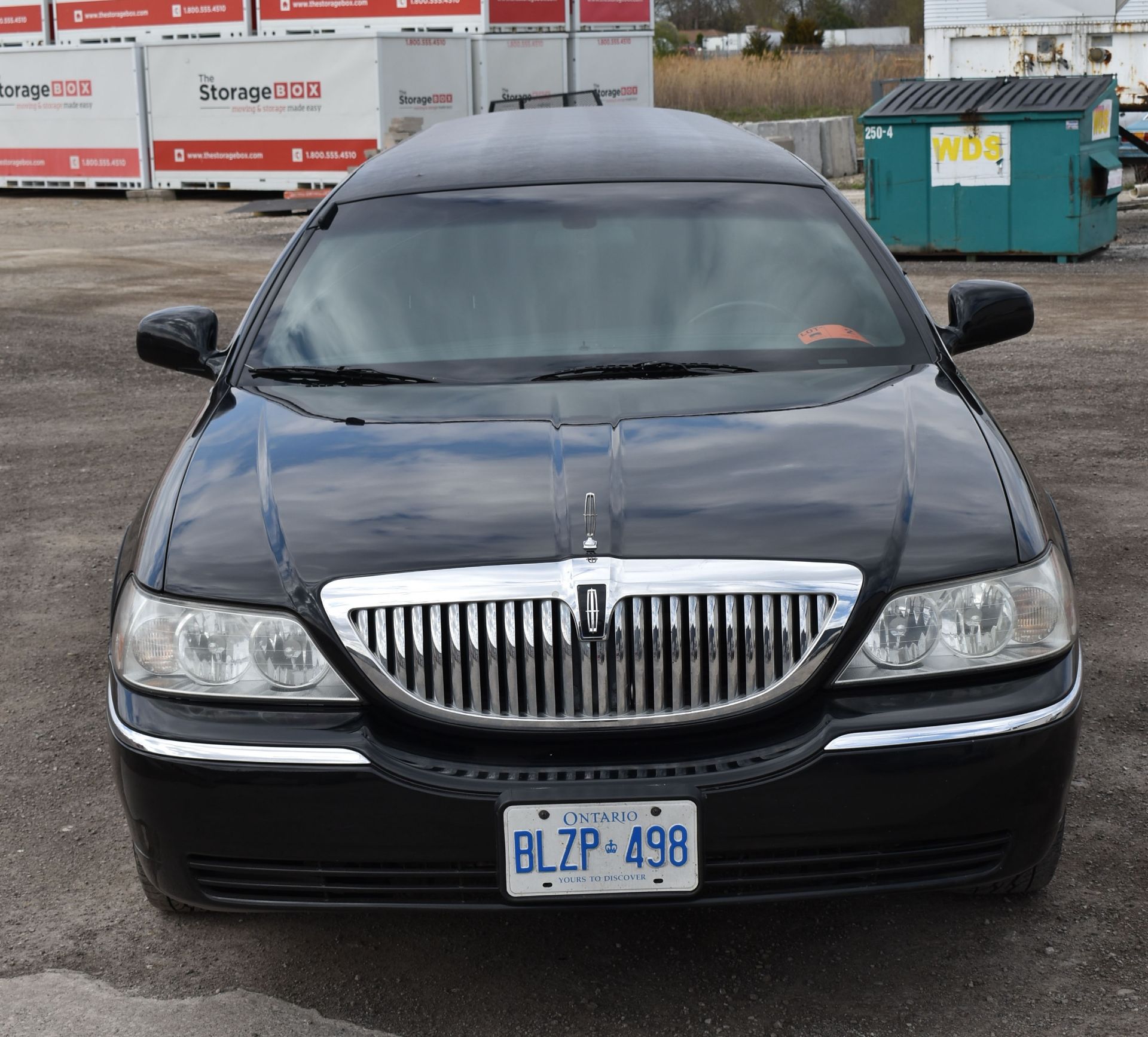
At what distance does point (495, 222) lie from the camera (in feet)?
12.0

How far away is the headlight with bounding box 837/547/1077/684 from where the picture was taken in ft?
7.90

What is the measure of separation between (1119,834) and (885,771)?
1.15 meters

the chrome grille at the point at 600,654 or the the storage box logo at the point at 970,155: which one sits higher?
the the storage box logo at the point at 970,155

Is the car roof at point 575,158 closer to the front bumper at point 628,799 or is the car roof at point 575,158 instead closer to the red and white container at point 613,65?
the front bumper at point 628,799

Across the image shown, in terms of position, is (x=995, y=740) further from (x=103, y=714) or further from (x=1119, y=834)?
(x=103, y=714)

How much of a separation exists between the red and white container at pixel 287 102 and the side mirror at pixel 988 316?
18455 millimetres

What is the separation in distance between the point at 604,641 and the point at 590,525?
228 mm

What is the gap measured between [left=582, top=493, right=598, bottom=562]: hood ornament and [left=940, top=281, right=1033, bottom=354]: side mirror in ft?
4.81

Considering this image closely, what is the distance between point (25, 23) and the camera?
992 inches

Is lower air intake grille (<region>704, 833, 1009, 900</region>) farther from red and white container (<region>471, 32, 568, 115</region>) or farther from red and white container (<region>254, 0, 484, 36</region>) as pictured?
red and white container (<region>254, 0, 484, 36</region>)

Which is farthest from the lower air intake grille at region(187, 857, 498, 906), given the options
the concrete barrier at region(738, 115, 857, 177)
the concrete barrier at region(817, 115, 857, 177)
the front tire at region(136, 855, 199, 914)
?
the concrete barrier at region(817, 115, 857, 177)

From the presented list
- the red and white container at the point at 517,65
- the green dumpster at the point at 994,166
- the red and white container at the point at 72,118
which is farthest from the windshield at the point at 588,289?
the red and white container at the point at 72,118

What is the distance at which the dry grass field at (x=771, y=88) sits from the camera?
117 ft

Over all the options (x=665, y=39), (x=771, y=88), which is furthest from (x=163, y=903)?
(x=665, y=39)
